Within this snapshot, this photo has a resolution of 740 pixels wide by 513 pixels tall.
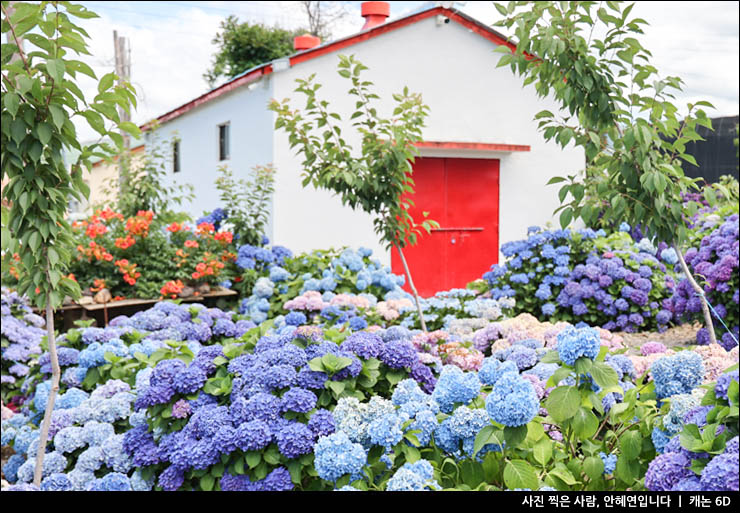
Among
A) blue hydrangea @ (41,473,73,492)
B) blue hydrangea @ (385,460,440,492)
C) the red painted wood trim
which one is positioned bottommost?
blue hydrangea @ (41,473,73,492)

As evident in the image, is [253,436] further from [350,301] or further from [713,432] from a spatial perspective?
[350,301]

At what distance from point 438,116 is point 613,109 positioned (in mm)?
5341

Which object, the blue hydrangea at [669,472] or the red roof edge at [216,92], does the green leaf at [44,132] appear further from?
the red roof edge at [216,92]

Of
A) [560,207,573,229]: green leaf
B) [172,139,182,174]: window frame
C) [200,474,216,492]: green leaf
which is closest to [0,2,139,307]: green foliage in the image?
[200,474,216,492]: green leaf

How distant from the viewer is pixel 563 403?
1626 millimetres

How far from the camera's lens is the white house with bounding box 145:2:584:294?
7582mm

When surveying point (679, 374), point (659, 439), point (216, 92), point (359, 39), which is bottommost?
point (659, 439)

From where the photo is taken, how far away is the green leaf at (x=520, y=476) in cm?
160

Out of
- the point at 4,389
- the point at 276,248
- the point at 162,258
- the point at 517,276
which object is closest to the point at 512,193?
the point at 517,276

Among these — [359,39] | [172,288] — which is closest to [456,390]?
[172,288]

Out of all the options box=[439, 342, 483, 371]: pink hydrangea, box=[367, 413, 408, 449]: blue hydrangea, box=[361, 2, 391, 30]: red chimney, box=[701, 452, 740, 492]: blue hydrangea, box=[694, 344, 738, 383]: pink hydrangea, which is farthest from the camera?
box=[361, 2, 391, 30]: red chimney

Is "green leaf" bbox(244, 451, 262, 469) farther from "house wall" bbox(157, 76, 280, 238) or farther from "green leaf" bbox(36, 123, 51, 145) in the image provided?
"house wall" bbox(157, 76, 280, 238)

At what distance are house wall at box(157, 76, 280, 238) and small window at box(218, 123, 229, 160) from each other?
0.23ft

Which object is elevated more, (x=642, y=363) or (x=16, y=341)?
(x=642, y=363)
